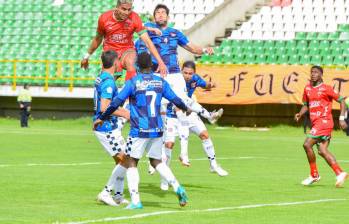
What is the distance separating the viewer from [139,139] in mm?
12641

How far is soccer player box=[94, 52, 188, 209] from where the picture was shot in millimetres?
12617

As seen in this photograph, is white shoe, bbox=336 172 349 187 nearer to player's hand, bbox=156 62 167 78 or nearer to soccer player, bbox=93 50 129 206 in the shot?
player's hand, bbox=156 62 167 78

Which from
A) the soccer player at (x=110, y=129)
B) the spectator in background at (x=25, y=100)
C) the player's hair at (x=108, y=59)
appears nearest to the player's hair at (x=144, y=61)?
the soccer player at (x=110, y=129)

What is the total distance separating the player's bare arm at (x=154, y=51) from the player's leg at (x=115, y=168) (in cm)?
149

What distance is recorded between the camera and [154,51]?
14.9 meters

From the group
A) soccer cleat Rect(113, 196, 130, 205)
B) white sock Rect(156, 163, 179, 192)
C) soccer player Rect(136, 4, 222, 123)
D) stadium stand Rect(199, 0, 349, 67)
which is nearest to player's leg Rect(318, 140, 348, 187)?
soccer player Rect(136, 4, 222, 123)

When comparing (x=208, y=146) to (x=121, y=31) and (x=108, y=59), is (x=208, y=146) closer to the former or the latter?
(x=121, y=31)

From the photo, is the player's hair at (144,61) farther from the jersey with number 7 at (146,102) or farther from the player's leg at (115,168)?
the player's leg at (115,168)

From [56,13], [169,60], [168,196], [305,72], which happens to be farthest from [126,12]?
[56,13]

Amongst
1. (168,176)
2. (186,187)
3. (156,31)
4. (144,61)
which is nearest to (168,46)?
(156,31)

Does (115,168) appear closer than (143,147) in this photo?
No

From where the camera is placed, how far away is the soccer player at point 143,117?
497 inches

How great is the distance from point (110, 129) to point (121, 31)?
2.33 meters

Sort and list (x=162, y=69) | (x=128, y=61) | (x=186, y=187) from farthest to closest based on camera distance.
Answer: (x=186, y=187), (x=128, y=61), (x=162, y=69)
